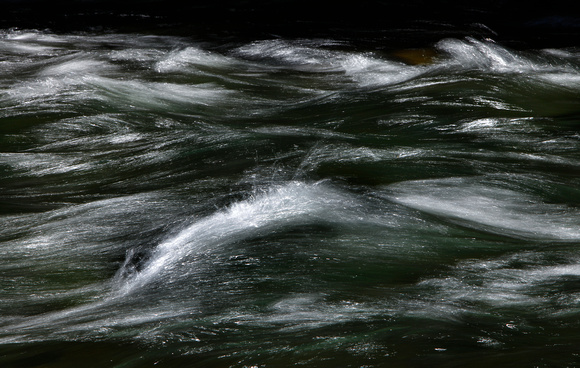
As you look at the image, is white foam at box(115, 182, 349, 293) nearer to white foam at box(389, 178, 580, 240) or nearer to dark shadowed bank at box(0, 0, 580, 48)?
white foam at box(389, 178, 580, 240)

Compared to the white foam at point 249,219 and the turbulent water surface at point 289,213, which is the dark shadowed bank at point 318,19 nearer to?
the turbulent water surface at point 289,213

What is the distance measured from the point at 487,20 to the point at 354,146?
464 centimetres

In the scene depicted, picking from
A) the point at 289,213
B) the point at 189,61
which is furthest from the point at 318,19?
the point at 289,213

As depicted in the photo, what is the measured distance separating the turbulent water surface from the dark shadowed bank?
1.27 m

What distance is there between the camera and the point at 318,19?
808 centimetres

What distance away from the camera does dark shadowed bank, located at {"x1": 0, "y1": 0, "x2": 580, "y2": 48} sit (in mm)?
7379

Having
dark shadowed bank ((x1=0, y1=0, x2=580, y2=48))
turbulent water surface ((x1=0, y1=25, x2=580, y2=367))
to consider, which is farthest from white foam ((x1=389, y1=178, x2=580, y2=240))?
dark shadowed bank ((x1=0, y1=0, x2=580, y2=48))

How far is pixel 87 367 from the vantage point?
2.11m

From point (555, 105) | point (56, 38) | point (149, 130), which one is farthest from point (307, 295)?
point (56, 38)

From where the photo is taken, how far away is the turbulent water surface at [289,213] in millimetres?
2250

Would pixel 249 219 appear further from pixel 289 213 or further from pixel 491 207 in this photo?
pixel 491 207

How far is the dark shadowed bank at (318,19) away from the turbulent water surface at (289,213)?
4.17ft

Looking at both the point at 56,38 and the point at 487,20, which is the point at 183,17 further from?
the point at 487,20

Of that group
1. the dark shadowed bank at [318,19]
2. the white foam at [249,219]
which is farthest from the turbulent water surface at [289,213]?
the dark shadowed bank at [318,19]
